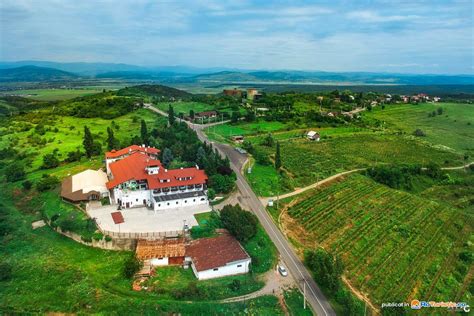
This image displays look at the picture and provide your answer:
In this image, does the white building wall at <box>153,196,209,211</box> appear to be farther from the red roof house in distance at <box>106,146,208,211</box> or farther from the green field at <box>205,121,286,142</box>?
the green field at <box>205,121,286,142</box>

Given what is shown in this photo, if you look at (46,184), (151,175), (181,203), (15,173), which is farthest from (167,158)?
(15,173)

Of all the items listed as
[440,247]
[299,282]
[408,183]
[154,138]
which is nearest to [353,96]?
[408,183]

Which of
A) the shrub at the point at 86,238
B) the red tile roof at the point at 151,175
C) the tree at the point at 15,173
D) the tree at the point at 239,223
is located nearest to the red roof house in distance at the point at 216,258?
the tree at the point at 239,223

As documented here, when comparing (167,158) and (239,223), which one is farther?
(167,158)

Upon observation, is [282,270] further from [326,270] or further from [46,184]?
[46,184]

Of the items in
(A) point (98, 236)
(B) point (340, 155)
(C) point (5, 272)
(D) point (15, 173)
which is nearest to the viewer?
(C) point (5, 272)

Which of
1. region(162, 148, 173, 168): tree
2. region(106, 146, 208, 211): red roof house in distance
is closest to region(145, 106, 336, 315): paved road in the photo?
region(106, 146, 208, 211): red roof house in distance

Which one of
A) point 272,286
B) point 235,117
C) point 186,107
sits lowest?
point 272,286

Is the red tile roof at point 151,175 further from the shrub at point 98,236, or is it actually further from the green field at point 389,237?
the green field at point 389,237
